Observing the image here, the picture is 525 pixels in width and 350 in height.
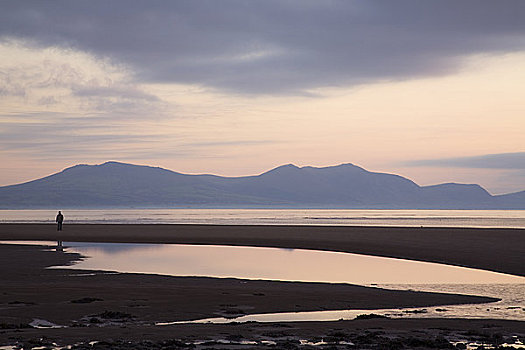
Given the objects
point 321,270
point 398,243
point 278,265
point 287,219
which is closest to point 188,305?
point 321,270

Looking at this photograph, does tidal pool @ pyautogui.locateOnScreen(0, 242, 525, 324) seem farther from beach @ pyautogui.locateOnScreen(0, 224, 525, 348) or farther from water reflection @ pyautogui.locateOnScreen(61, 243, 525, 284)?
beach @ pyautogui.locateOnScreen(0, 224, 525, 348)

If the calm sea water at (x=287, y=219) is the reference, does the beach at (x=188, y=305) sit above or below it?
below

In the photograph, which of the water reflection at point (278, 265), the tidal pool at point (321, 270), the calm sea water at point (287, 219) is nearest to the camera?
the tidal pool at point (321, 270)

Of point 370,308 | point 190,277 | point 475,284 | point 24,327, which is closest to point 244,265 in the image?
point 190,277

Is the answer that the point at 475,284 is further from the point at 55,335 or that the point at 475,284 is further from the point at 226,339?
the point at 55,335

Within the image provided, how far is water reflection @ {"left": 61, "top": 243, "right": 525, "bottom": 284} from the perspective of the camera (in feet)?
85.4

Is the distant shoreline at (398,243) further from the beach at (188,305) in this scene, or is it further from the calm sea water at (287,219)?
the calm sea water at (287,219)

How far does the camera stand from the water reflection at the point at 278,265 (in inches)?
1025

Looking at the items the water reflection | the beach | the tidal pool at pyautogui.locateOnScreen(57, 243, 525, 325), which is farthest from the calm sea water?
the beach

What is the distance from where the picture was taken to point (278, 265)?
1238 inches

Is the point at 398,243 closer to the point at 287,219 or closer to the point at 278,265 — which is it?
the point at 278,265

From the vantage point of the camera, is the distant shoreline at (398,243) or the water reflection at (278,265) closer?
the water reflection at (278,265)

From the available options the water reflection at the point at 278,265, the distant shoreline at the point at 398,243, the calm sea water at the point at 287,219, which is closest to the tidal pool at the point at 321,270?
the water reflection at the point at 278,265

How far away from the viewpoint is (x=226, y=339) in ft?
43.8
